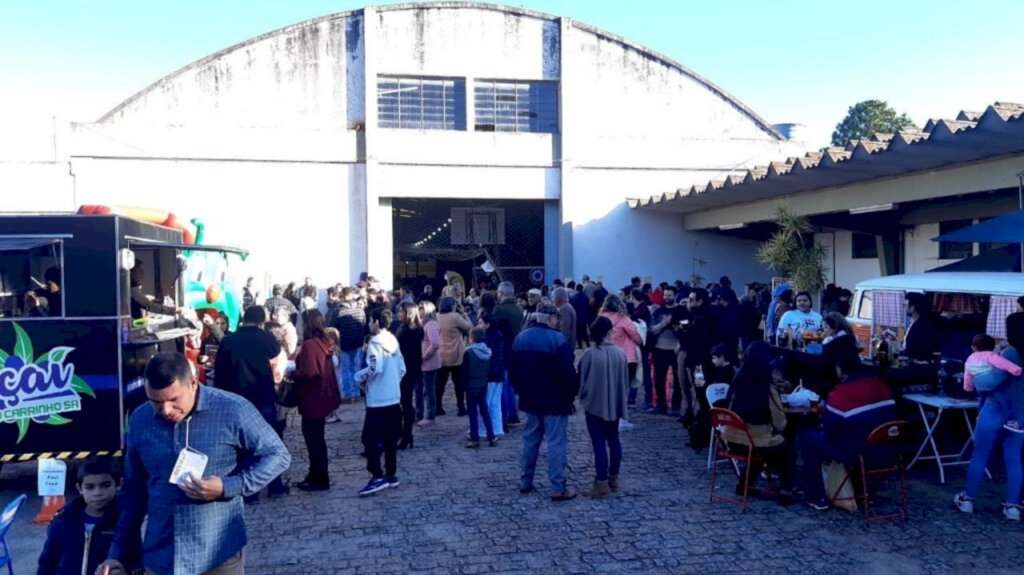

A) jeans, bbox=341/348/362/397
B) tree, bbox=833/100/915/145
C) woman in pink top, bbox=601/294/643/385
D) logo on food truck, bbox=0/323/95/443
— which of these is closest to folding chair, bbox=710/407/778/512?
woman in pink top, bbox=601/294/643/385

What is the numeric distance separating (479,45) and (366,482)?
14.7m

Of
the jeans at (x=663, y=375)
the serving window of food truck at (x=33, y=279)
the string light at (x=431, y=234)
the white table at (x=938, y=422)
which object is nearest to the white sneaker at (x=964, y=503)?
the white table at (x=938, y=422)

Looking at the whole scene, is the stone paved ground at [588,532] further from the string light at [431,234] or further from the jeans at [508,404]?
the string light at [431,234]

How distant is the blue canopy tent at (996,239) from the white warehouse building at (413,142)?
10.5 metres

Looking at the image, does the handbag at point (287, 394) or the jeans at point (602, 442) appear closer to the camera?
the jeans at point (602, 442)

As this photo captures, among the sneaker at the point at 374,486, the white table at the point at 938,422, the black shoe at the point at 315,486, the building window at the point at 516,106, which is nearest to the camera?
the white table at the point at 938,422

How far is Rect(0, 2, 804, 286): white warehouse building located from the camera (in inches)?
717

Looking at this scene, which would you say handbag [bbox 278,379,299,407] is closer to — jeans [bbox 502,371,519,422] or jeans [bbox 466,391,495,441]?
jeans [bbox 466,391,495,441]

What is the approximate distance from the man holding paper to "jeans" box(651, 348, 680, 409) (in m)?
6.91

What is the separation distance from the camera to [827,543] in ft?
17.9

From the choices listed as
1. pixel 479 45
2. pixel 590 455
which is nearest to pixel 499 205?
pixel 479 45

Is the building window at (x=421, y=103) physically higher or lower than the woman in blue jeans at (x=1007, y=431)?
higher

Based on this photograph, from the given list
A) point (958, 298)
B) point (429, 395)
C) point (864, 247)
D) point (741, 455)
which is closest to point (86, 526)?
point (741, 455)

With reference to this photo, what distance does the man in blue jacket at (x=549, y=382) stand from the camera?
6.30 meters
